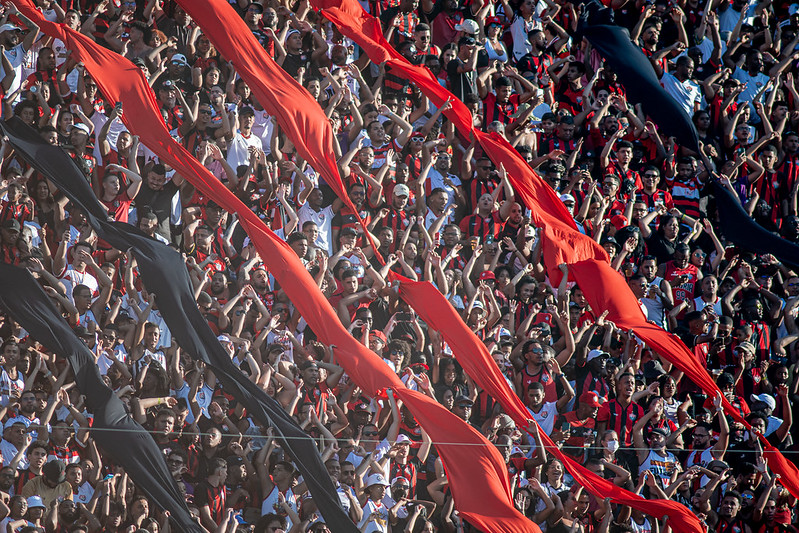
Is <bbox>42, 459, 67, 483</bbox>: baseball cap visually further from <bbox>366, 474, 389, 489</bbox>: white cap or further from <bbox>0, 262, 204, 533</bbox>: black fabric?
<bbox>366, 474, 389, 489</bbox>: white cap

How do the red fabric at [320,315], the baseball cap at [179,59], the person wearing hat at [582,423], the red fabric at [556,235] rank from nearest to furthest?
the red fabric at [320,315] → the person wearing hat at [582,423] → the baseball cap at [179,59] → the red fabric at [556,235]

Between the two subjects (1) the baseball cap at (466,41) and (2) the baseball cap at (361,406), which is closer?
(2) the baseball cap at (361,406)

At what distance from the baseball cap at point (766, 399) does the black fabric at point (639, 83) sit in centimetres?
161

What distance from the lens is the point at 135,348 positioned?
530cm

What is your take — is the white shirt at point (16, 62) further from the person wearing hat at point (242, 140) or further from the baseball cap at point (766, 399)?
the baseball cap at point (766, 399)

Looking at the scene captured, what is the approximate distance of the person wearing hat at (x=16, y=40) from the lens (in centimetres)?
562

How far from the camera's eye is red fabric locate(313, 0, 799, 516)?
6.21m

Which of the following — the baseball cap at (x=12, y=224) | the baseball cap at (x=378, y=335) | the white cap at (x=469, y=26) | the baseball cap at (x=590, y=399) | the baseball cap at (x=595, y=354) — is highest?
the white cap at (x=469, y=26)

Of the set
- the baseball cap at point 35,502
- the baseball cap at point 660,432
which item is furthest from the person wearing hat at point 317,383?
the baseball cap at point 660,432

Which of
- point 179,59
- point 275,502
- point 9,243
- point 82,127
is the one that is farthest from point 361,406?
point 179,59

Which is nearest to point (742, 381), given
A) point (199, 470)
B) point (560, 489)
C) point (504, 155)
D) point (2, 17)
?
Answer: point (560, 489)

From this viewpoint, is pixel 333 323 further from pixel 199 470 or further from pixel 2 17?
pixel 2 17

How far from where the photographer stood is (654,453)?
5930 millimetres

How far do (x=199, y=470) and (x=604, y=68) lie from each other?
3.63m
